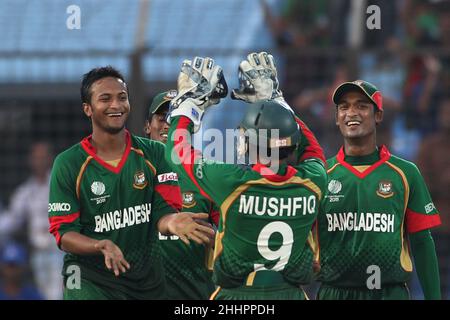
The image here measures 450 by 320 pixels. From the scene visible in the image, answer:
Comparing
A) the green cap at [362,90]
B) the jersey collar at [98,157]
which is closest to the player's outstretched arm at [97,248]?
the jersey collar at [98,157]

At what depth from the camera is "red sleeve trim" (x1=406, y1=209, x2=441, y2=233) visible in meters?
7.22

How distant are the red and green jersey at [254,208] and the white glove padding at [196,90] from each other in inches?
2.7

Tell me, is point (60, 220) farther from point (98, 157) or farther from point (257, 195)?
point (257, 195)

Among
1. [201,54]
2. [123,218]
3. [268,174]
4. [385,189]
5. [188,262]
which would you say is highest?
[201,54]

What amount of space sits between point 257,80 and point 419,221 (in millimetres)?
1354

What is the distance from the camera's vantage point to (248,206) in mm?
6227

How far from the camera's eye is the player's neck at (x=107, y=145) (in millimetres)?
7082

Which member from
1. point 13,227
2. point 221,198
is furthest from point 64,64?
point 221,198

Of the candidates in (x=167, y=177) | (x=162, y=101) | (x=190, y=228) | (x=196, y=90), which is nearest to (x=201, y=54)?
(x=162, y=101)

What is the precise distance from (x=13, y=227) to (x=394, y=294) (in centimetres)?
489

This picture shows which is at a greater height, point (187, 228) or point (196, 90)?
point (196, 90)

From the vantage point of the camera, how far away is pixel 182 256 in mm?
7910

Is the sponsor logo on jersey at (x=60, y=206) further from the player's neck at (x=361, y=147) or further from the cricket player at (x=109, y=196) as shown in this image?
the player's neck at (x=361, y=147)
